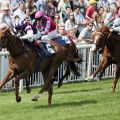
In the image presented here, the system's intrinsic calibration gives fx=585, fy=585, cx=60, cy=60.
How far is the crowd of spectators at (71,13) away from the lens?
1786cm

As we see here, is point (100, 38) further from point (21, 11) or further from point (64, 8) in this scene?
point (64, 8)

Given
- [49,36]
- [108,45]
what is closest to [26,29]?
[49,36]

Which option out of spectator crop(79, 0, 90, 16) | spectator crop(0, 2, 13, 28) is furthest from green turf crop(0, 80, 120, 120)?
spectator crop(79, 0, 90, 16)

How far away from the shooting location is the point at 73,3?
21.3 metres

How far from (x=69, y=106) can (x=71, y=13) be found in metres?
7.51

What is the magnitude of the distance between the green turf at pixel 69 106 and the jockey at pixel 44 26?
4.81 feet

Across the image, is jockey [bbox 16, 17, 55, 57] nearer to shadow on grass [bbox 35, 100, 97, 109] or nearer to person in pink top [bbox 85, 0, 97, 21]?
shadow on grass [bbox 35, 100, 97, 109]

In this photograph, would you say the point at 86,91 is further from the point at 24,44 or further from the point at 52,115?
the point at 52,115

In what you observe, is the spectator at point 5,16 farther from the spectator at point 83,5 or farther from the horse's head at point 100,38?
the spectator at point 83,5

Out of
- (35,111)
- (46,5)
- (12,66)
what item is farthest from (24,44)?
(46,5)

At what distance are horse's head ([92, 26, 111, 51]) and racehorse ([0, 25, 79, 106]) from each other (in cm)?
123

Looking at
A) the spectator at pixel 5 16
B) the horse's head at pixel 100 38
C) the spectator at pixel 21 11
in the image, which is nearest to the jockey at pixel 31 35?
the horse's head at pixel 100 38

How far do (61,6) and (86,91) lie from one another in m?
6.40

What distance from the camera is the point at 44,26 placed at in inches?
515
